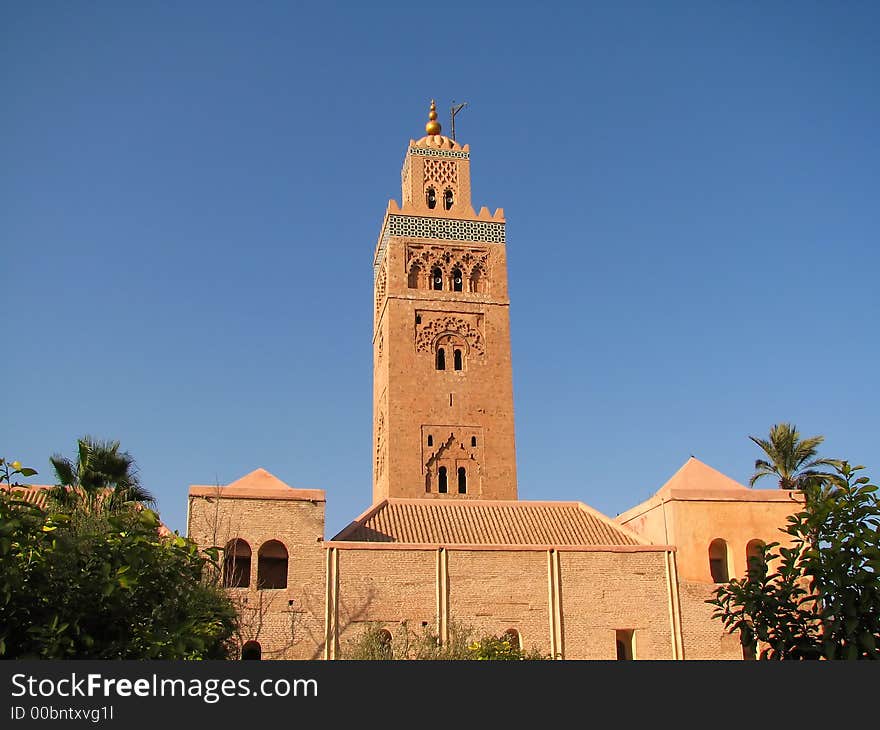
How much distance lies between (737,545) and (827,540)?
42.8 ft

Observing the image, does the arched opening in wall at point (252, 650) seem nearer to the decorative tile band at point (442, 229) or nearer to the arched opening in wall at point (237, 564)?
the arched opening in wall at point (237, 564)

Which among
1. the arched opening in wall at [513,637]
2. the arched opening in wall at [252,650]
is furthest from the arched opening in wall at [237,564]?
the arched opening in wall at [513,637]

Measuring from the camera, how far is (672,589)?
23.0 m

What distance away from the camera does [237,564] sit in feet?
73.0

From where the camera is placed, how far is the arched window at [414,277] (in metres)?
33.3

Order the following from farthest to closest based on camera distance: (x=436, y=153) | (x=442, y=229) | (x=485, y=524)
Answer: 1. (x=436, y=153)
2. (x=442, y=229)
3. (x=485, y=524)

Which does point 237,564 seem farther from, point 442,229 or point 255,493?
point 442,229

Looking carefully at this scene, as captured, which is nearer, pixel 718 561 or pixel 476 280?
pixel 718 561

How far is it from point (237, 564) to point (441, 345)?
12.5m

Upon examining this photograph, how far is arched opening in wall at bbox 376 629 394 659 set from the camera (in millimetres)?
20306

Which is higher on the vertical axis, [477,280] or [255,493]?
[477,280]

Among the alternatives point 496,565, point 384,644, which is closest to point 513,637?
point 496,565

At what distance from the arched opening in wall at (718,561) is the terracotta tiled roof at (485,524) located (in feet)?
7.04

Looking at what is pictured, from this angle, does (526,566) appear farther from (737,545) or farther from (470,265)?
(470,265)
